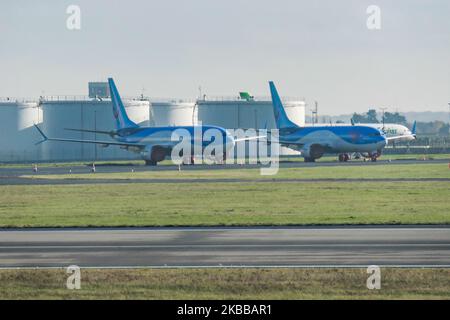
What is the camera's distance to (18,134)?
14050 cm

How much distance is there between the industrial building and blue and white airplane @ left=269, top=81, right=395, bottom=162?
25273 millimetres

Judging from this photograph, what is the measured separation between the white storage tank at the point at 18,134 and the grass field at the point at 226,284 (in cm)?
11169

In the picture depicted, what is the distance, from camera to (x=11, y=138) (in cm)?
13962

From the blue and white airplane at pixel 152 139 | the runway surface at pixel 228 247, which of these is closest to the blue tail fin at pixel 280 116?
the blue and white airplane at pixel 152 139

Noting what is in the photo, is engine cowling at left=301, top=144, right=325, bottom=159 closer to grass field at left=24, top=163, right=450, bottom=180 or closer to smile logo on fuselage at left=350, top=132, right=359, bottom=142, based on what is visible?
smile logo on fuselage at left=350, top=132, right=359, bottom=142

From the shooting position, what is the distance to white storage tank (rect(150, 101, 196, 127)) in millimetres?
156375

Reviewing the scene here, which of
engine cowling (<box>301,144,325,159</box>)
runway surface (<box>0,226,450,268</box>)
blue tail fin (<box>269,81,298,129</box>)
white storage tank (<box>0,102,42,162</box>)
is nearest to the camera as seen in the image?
runway surface (<box>0,226,450,268</box>)

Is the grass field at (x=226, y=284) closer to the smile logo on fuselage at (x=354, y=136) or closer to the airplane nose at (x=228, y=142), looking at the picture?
the airplane nose at (x=228, y=142)

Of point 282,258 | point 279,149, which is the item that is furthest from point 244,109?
point 282,258

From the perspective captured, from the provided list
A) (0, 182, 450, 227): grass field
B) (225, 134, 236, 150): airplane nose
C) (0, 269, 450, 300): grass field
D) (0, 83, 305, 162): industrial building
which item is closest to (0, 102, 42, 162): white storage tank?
(0, 83, 305, 162): industrial building

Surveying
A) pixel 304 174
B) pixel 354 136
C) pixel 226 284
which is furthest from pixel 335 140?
pixel 226 284

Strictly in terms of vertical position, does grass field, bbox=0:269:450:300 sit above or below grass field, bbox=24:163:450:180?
above
